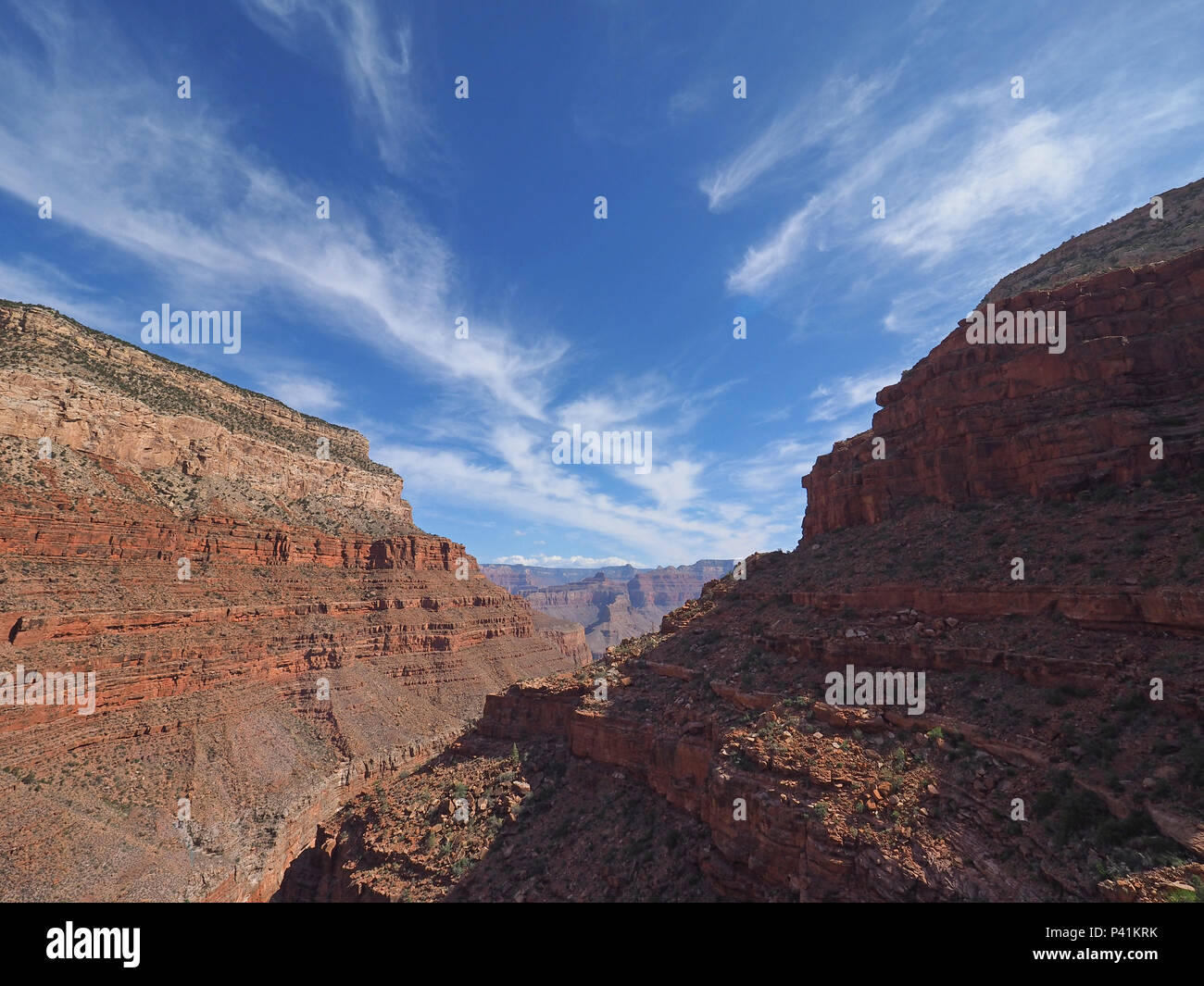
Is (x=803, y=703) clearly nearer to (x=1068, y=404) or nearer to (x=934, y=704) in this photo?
(x=934, y=704)

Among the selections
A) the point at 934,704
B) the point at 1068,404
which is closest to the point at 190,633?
the point at 934,704

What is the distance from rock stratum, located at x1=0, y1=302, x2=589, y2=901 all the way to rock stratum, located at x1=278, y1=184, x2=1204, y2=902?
11003 mm

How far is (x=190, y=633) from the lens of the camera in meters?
47.8

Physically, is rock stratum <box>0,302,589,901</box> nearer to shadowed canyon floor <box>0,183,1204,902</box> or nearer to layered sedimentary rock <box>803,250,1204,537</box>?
shadowed canyon floor <box>0,183,1204,902</box>

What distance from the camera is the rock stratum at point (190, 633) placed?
31.3 meters

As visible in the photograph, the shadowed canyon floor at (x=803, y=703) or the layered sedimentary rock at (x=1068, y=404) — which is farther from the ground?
the layered sedimentary rock at (x=1068, y=404)

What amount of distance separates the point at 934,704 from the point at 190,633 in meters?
58.3

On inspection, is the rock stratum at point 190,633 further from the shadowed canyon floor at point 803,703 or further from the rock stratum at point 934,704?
the rock stratum at point 934,704

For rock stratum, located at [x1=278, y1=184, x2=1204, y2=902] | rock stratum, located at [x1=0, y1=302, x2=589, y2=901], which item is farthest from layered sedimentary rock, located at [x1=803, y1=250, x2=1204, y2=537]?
rock stratum, located at [x1=0, y1=302, x2=589, y2=901]

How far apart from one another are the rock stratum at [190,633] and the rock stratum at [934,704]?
1100cm

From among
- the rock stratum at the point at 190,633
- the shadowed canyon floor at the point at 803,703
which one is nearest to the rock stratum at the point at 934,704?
the shadowed canyon floor at the point at 803,703

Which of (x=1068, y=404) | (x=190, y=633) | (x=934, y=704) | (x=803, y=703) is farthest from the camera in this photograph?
(x=190, y=633)
